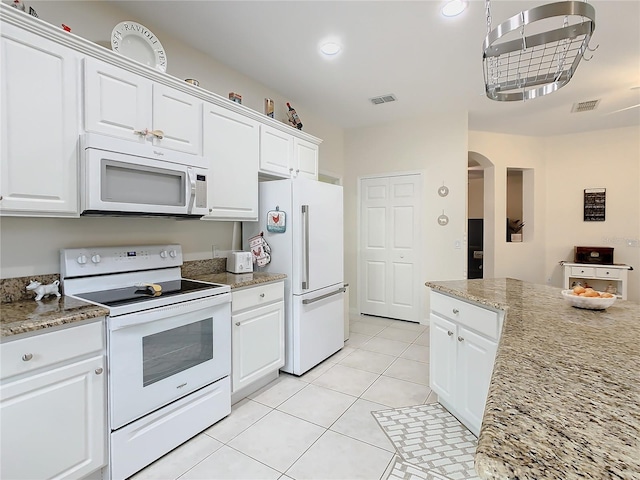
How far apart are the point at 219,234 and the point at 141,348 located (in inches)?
56.0

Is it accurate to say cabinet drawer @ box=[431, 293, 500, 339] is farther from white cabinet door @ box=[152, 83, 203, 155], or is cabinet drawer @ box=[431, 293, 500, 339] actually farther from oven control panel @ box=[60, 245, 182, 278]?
white cabinet door @ box=[152, 83, 203, 155]

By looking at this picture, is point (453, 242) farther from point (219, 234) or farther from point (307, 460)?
point (307, 460)

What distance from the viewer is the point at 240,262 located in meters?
2.87

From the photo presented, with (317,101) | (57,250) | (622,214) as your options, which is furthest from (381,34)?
(622,214)

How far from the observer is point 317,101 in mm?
3977

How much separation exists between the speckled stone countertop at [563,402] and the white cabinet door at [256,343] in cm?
175

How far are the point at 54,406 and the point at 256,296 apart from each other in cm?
133

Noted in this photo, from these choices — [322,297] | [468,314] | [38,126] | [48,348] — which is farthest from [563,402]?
[322,297]

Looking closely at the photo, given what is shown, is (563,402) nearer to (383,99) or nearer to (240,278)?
(240,278)

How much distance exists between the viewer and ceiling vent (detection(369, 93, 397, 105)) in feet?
12.6

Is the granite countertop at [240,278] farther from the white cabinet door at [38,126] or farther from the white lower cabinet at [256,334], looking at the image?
the white cabinet door at [38,126]

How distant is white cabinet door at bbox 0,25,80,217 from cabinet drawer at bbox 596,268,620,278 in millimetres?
6449

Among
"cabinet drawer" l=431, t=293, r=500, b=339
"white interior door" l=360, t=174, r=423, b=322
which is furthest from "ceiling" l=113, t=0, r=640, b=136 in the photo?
"cabinet drawer" l=431, t=293, r=500, b=339

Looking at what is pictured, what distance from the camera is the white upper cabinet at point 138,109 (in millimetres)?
1825
